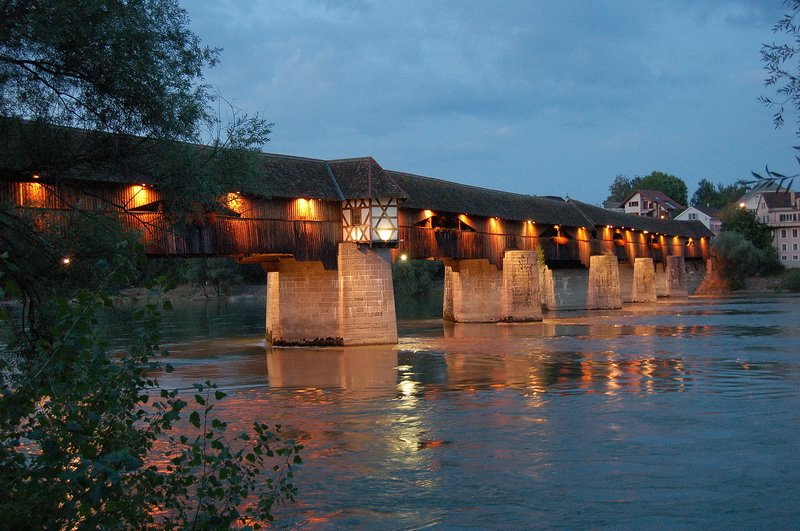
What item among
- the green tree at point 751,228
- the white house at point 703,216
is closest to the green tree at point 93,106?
the green tree at point 751,228

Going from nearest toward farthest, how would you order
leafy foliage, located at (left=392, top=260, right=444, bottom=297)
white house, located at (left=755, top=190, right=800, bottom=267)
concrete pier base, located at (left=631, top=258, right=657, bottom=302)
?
1. concrete pier base, located at (left=631, top=258, right=657, bottom=302)
2. leafy foliage, located at (left=392, top=260, right=444, bottom=297)
3. white house, located at (left=755, top=190, right=800, bottom=267)

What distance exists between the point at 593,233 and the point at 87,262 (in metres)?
42.6

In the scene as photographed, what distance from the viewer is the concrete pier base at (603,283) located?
4784 centimetres

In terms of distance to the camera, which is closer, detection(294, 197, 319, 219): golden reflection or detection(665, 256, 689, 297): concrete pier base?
detection(294, 197, 319, 219): golden reflection

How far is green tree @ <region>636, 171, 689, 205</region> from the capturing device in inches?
4562

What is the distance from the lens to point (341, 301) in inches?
992

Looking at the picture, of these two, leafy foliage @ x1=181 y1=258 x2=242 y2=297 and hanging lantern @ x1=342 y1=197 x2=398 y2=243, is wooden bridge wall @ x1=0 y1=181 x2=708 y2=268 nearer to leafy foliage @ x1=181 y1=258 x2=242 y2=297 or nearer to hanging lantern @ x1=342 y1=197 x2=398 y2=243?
hanging lantern @ x1=342 y1=197 x2=398 y2=243

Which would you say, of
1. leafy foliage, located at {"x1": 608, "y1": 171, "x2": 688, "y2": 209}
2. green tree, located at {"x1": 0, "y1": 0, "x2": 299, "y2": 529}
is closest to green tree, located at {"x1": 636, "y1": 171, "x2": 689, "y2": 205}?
leafy foliage, located at {"x1": 608, "y1": 171, "x2": 688, "y2": 209}

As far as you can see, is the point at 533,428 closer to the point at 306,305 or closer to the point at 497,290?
the point at 306,305

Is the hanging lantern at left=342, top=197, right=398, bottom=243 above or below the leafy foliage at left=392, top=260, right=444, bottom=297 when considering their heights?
above

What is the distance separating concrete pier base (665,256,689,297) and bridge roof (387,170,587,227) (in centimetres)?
1800

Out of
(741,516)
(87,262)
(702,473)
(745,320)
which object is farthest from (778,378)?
(745,320)

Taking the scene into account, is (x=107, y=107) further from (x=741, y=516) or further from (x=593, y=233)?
(x=593, y=233)

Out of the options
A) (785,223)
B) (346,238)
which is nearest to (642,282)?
(785,223)
